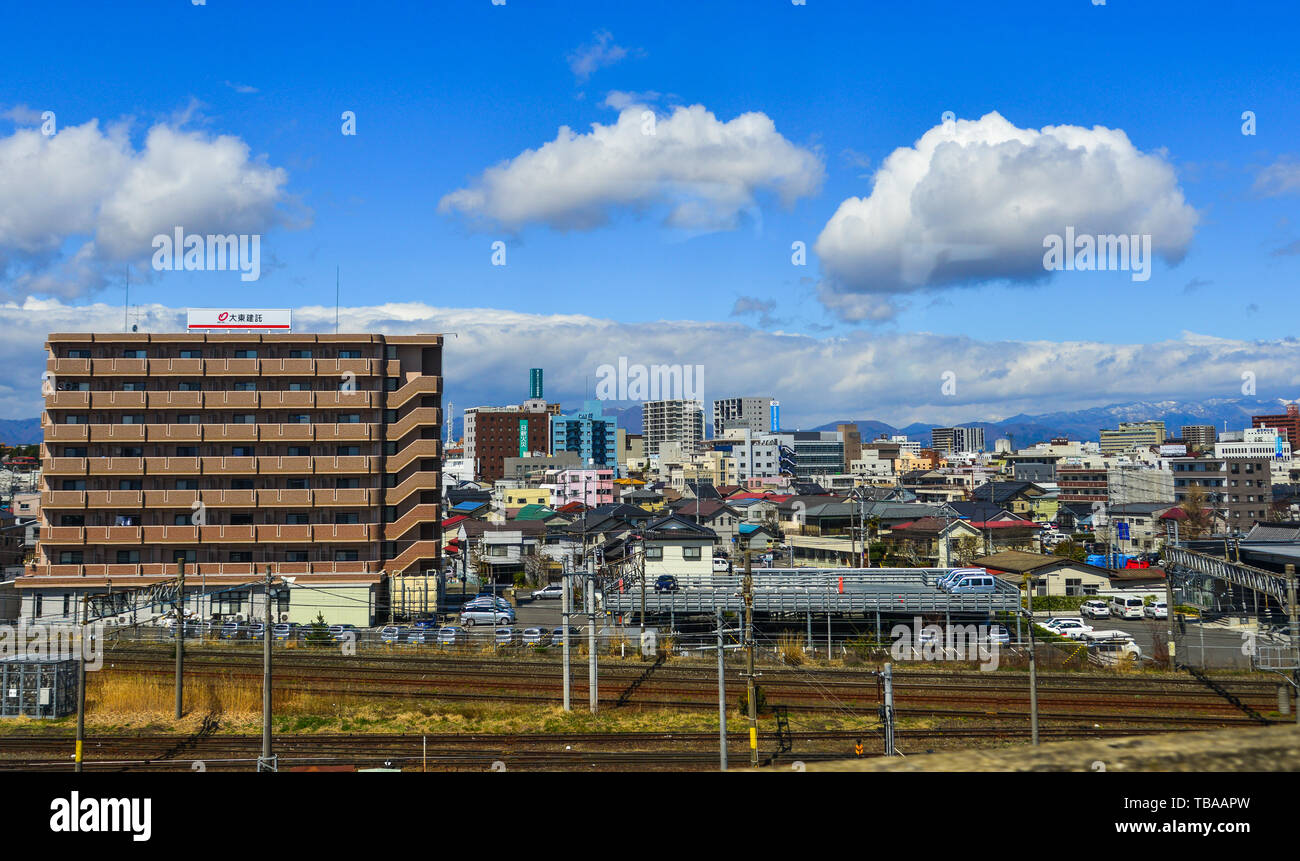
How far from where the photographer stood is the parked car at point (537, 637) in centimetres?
2630

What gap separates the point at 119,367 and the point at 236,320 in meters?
4.88

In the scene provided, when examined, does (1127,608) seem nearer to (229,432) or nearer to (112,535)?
(229,432)

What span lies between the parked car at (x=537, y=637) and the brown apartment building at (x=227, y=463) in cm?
1002

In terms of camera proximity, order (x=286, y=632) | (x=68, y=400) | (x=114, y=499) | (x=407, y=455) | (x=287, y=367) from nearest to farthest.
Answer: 1. (x=286, y=632)
2. (x=114, y=499)
3. (x=68, y=400)
4. (x=287, y=367)
5. (x=407, y=455)

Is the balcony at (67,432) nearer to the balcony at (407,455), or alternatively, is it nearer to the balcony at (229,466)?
the balcony at (229,466)

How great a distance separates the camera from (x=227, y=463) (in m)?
36.1

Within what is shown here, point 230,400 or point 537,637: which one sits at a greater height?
point 230,400

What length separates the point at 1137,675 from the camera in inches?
878

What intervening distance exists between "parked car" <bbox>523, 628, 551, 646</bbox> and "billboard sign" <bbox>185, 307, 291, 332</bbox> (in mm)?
18123

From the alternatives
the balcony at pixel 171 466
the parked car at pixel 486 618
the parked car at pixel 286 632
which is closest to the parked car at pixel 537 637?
the parked car at pixel 486 618

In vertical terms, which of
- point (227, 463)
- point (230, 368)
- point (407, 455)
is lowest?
point (227, 463)

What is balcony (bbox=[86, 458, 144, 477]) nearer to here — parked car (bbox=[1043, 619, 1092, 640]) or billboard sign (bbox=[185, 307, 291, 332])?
billboard sign (bbox=[185, 307, 291, 332])

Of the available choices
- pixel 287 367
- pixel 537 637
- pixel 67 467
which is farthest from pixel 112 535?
pixel 537 637

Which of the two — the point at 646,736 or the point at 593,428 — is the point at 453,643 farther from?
the point at 593,428
